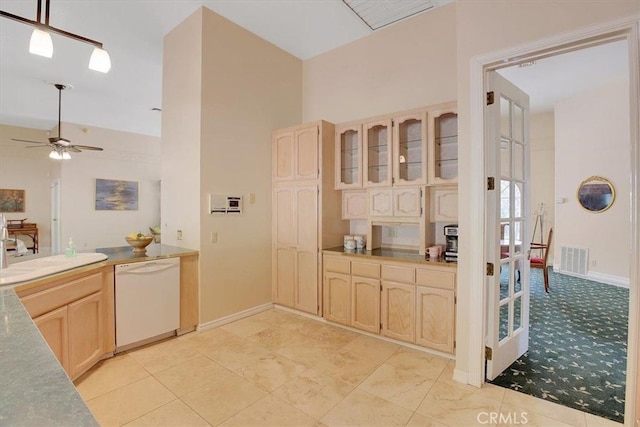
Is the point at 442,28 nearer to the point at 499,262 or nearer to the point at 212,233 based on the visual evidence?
the point at 499,262

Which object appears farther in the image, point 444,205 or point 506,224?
point 444,205

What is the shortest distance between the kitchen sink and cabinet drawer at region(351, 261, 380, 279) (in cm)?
242

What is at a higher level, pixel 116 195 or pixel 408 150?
pixel 408 150

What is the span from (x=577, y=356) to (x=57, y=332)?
4.33 m

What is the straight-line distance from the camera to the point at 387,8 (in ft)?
10.9

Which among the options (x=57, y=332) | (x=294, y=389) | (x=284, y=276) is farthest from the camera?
(x=284, y=276)

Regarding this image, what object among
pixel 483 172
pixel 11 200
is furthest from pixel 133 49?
pixel 11 200

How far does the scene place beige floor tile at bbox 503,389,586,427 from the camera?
199 centimetres

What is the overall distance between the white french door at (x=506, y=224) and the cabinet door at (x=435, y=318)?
14.6 inches

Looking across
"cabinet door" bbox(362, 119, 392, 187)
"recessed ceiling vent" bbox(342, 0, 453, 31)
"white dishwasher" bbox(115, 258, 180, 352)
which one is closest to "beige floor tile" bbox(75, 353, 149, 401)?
"white dishwasher" bbox(115, 258, 180, 352)

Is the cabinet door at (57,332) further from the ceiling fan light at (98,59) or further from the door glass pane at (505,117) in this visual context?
the door glass pane at (505,117)

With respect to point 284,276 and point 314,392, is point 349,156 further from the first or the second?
point 314,392

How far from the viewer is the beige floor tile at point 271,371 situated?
95.4 inches

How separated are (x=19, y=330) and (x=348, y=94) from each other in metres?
3.89
